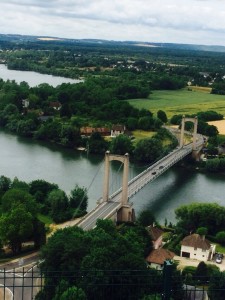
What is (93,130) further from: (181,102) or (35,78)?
(35,78)

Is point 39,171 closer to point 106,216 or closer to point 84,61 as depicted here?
point 106,216

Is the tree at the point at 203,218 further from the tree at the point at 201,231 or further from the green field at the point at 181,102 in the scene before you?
the green field at the point at 181,102

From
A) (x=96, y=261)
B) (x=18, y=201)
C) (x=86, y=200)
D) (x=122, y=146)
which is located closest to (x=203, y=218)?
(x=86, y=200)

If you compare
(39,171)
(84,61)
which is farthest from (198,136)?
(84,61)

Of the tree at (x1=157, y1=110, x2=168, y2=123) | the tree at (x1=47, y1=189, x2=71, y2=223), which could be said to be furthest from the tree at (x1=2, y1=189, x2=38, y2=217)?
the tree at (x1=157, y1=110, x2=168, y2=123)

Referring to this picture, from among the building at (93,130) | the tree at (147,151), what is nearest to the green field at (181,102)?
the building at (93,130)
